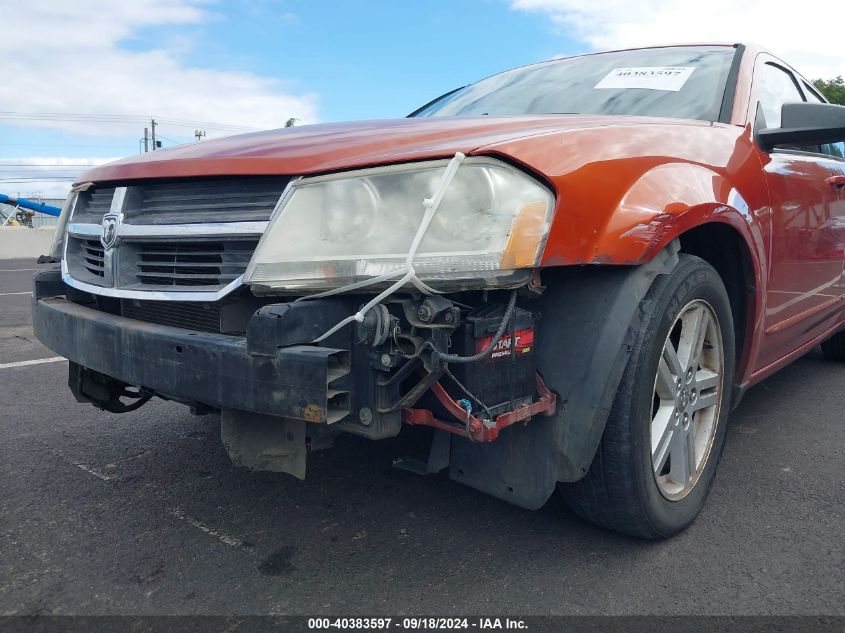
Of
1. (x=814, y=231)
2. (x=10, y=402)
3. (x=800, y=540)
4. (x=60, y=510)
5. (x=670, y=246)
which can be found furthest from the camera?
(x=10, y=402)

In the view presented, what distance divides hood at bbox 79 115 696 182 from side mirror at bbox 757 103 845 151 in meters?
0.68

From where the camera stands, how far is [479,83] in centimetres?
403

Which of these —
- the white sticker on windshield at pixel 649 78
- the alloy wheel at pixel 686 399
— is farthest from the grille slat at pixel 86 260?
the white sticker on windshield at pixel 649 78

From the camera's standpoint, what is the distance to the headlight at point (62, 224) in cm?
279

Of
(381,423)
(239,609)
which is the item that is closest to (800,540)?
(381,423)

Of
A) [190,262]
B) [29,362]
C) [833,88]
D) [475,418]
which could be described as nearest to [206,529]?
[190,262]

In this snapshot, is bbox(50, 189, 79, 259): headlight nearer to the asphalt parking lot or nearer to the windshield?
the asphalt parking lot

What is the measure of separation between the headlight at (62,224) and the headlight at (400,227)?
1264 millimetres

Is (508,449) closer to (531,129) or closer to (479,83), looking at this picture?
(531,129)

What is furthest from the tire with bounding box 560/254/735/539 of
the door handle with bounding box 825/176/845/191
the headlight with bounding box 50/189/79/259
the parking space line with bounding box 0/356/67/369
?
the parking space line with bounding box 0/356/67/369

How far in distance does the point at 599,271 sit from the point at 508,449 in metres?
0.56

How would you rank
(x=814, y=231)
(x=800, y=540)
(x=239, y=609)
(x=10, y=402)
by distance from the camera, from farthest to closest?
(x=10, y=402) < (x=814, y=231) < (x=800, y=540) < (x=239, y=609)

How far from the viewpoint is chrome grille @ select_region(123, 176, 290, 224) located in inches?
78.9

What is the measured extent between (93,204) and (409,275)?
4.90 ft
